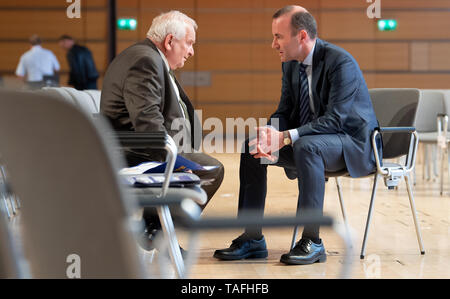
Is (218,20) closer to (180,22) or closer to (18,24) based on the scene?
(18,24)

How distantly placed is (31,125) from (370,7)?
36.4ft

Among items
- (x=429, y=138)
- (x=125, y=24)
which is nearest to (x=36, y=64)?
(x=125, y=24)

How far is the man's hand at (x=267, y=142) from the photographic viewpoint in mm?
2879

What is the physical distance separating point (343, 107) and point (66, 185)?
7.26 feet

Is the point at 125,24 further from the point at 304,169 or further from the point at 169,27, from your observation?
the point at 304,169

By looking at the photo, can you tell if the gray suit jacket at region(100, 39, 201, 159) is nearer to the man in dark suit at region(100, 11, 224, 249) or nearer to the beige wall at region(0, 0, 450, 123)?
the man in dark suit at region(100, 11, 224, 249)

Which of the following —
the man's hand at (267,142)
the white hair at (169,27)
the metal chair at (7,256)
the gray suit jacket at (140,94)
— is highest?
the white hair at (169,27)

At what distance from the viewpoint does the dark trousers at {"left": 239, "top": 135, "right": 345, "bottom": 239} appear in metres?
2.78

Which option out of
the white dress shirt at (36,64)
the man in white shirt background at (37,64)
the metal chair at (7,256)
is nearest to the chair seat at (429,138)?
the metal chair at (7,256)

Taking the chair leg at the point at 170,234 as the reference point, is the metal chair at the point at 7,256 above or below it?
above

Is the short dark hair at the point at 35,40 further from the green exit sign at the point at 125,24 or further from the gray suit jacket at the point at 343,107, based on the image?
the gray suit jacket at the point at 343,107

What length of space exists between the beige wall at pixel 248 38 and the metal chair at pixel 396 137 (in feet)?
24.3

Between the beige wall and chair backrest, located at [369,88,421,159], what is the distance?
24.3 feet
